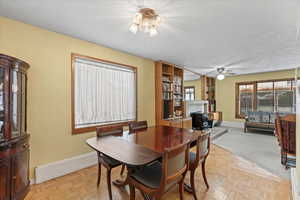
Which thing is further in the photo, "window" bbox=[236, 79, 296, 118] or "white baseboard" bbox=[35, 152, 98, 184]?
"window" bbox=[236, 79, 296, 118]

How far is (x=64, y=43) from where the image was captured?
2.52 m

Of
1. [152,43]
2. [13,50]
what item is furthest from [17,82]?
[152,43]

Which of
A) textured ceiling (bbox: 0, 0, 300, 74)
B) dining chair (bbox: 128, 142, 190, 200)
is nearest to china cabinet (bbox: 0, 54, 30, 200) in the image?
textured ceiling (bbox: 0, 0, 300, 74)

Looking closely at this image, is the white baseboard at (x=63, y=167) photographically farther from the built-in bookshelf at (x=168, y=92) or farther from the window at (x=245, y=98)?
the window at (x=245, y=98)

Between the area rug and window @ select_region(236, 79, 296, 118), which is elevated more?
window @ select_region(236, 79, 296, 118)

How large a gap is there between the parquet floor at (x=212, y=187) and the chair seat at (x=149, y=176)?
543 mm

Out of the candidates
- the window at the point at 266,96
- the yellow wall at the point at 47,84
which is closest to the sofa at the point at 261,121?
the window at the point at 266,96

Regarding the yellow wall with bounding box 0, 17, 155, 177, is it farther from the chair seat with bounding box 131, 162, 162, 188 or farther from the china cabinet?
the chair seat with bounding box 131, 162, 162, 188

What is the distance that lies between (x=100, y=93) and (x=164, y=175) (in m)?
2.26

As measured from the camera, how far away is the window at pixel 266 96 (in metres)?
5.58

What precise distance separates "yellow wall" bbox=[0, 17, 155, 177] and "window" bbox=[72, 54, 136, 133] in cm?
14

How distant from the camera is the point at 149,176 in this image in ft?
5.04

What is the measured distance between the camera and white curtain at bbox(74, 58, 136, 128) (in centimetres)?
276

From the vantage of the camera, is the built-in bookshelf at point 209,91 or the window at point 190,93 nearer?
the built-in bookshelf at point 209,91
